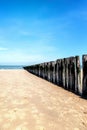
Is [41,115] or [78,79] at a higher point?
[78,79]

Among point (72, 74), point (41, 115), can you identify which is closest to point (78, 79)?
point (72, 74)

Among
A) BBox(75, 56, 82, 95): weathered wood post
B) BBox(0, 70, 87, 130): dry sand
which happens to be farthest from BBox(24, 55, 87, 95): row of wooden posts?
BBox(0, 70, 87, 130): dry sand

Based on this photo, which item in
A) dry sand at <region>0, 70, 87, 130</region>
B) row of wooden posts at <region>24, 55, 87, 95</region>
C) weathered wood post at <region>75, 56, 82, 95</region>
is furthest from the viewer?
weathered wood post at <region>75, 56, 82, 95</region>

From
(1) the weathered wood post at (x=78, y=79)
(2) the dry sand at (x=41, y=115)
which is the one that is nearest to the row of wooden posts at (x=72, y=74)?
(1) the weathered wood post at (x=78, y=79)

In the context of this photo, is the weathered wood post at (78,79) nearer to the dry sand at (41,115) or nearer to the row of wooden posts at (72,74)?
the row of wooden posts at (72,74)

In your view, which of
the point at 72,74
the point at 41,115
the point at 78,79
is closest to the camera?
the point at 41,115

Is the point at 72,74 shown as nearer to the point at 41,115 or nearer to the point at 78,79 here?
the point at 78,79

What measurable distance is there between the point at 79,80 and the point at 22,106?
257cm

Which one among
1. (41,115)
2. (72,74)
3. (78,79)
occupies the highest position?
(72,74)

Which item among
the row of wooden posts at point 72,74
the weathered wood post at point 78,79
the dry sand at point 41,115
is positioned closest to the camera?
the dry sand at point 41,115

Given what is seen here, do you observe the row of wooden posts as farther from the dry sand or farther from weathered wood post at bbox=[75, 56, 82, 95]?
the dry sand

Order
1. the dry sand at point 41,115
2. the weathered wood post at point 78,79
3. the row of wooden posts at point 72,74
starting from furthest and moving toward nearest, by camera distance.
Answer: the weathered wood post at point 78,79
the row of wooden posts at point 72,74
the dry sand at point 41,115

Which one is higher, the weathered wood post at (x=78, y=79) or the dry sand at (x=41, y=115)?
the weathered wood post at (x=78, y=79)

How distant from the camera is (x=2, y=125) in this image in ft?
12.4
